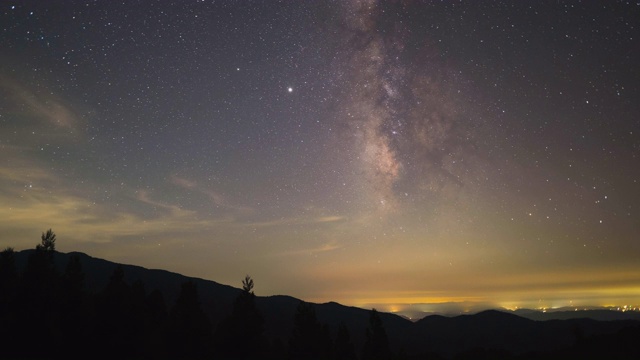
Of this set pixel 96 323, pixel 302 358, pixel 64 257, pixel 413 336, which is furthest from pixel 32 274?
pixel 64 257

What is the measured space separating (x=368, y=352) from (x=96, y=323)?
2523cm

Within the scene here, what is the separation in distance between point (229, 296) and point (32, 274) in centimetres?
17565

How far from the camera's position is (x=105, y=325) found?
29.9 metres

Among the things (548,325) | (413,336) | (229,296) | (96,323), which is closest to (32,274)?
(96,323)

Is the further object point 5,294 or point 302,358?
point 302,358

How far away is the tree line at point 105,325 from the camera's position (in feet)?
90.5

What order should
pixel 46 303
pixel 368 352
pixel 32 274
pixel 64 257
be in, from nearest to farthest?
pixel 46 303 → pixel 32 274 → pixel 368 352 → pixel 64 257

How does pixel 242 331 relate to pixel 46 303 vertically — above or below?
below

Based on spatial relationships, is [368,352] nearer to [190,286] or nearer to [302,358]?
[302,358]

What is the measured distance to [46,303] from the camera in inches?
1125

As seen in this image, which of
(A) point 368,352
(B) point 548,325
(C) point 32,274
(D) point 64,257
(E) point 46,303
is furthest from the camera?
(D) point 64,257

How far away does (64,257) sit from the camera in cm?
19875

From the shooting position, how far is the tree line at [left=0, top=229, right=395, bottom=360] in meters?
27.6

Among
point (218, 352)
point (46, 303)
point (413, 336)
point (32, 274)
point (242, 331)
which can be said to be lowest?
point (413, 336)
